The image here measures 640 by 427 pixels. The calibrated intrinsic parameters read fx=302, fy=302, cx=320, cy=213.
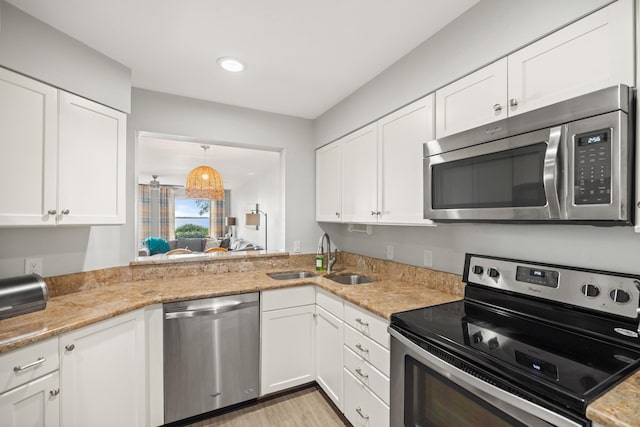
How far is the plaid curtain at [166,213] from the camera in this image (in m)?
9.08

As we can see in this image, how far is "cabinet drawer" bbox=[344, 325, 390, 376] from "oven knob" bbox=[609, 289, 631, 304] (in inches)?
36.8

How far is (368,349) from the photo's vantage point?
1680 millimetres

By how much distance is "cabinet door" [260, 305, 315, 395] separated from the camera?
2.19 m

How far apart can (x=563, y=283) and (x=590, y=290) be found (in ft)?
0.30

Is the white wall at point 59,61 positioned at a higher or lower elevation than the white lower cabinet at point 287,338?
higher

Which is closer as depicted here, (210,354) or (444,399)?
(444,399)

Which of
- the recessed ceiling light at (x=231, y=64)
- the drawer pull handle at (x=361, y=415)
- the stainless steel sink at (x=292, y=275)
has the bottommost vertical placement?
the drawer pull handle at (x=361, y=415)

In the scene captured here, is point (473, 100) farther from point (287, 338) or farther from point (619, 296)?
point (287, 338)

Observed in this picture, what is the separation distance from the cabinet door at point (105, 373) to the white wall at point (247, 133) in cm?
78

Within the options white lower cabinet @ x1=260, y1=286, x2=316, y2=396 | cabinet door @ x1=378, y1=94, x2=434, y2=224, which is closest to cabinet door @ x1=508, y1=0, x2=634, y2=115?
cabinet door @ x1=378, y1=94, x2=434, y2=224

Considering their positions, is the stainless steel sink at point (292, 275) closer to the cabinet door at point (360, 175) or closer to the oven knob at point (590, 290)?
the cabinet door at point (360, 175)

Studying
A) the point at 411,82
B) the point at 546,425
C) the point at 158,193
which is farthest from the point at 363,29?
the point at 158,193

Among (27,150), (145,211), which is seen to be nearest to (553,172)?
(27,150)

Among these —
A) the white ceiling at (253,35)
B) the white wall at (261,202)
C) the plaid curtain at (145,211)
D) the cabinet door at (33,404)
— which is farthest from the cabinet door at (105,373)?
the plaid curtain at (145,211)
